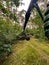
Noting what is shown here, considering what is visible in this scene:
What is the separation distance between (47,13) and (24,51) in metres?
1.35

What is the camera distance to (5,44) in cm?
358

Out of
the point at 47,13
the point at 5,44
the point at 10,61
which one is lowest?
the point at 10,61

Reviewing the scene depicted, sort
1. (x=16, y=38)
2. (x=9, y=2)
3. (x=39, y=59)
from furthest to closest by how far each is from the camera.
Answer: (x=9, y=2) → (x=16, y=38) → (x=39, y=59)

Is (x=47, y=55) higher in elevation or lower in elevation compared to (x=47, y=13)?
lower

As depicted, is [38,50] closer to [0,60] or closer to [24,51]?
[24,51]

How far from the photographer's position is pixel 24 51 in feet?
11.6

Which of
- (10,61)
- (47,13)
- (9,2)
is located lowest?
(10,61)

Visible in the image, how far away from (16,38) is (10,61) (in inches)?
39.8

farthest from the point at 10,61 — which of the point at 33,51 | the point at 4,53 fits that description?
the point at 33,51

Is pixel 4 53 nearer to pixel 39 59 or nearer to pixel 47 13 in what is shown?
pixel 39 59

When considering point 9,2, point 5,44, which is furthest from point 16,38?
point 9,2

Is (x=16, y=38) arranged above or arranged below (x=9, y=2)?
below

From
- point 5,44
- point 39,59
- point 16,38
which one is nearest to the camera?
point 39,59

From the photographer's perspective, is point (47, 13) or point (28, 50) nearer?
point (28, 50)
